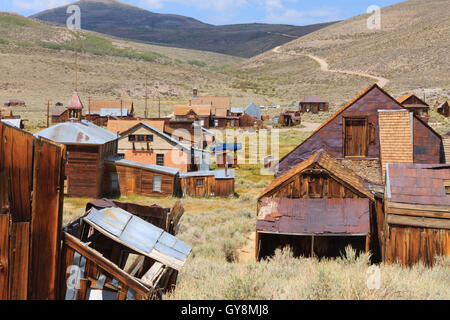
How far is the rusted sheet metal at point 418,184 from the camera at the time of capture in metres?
10.5

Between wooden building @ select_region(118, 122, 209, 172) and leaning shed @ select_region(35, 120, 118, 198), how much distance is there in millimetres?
5161

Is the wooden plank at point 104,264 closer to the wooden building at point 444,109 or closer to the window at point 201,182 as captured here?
the window at point 201,182

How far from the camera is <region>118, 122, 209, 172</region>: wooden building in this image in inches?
1289

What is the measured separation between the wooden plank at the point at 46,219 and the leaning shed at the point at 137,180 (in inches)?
928

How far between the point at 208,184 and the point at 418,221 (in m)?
20.2

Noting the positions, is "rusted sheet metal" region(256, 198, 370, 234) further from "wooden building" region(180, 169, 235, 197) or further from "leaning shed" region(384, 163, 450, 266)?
"wooden building" region(180, 169, 235, 197)

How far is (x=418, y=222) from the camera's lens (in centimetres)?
1025

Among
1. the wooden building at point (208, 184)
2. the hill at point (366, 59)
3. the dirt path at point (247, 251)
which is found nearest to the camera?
the dirt path at point (247, 251)

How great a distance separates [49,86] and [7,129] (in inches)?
4318

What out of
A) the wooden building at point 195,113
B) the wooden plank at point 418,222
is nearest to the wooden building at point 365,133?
the wooden plank at point 418,222

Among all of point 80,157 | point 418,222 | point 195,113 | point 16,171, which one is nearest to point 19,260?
point 16,171

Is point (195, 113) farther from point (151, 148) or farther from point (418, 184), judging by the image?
point (418, 184)

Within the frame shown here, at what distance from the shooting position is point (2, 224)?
477 cm
